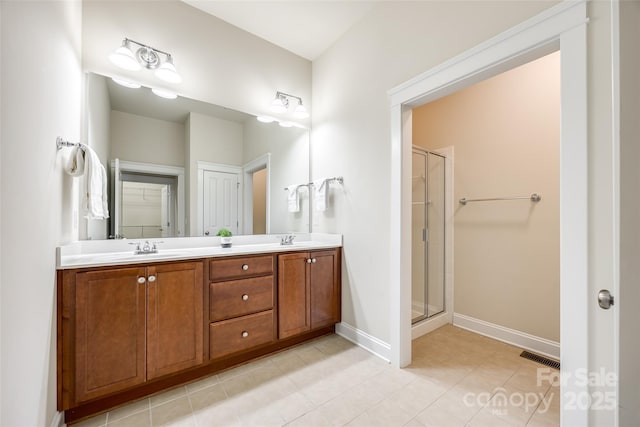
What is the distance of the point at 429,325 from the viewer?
2656mm

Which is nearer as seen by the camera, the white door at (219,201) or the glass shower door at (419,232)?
the white door at (219,201)

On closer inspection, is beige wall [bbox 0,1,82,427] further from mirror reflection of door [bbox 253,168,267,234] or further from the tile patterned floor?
mirror reflection of door [bbox 253,168,267,234]

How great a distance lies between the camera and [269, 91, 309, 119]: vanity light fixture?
267 cm

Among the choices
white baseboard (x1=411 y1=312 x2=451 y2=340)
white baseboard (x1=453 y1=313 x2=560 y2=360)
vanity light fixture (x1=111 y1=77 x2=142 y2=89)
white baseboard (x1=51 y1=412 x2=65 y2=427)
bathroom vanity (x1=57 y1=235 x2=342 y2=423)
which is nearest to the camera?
white baseboard (x1=51 y1=412 x2=65 y2=427)

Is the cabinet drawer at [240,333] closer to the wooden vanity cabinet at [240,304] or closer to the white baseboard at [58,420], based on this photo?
the wooden vanity cabinet at [240,304]

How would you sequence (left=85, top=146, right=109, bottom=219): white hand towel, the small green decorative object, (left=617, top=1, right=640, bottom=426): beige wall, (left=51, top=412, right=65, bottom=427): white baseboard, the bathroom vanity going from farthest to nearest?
the small green decorative object, (left=85, top=146, right=109, bottom=219): white hand towel, the bathroom vanity, (left=51, top=412, right=65, bottom=427): white baseboard, (left=617, top=1, right=640, bottom=426): beige wall

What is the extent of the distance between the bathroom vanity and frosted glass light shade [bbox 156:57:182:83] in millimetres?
1326

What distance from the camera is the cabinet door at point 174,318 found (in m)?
1.62

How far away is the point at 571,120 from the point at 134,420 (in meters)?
2.76

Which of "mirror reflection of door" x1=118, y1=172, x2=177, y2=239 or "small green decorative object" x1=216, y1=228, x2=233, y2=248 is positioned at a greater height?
"mirror reflection of door" x1=118, y1=172, x2=177, y2=239

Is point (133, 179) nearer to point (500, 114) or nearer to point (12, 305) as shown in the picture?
point (12, 305)

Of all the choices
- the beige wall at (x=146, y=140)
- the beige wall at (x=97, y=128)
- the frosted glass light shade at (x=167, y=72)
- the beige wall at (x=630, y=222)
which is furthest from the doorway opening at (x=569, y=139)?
the beige wall at (x=97, y=128)

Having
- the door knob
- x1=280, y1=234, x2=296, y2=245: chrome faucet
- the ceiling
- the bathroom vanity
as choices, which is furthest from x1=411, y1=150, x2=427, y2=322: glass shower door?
the door knob

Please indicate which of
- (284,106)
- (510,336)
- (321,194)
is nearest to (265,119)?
(284,106)
